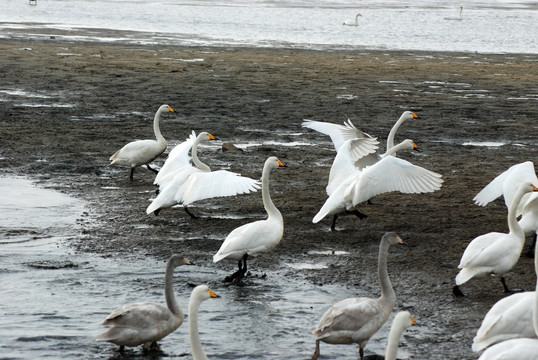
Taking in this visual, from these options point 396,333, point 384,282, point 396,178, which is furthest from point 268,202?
point 396,333

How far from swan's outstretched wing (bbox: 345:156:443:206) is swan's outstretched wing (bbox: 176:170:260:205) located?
1175 millimetres

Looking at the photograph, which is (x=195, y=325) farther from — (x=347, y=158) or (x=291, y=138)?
(x=291, y=138)

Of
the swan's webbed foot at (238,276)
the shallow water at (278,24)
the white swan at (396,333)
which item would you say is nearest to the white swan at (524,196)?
the swan's webbed foot at (238,276)

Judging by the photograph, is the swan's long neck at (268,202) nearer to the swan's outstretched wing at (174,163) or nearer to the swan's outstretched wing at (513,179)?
the swan's outstretched wing at (174,163)

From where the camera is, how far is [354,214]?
10.2 metres

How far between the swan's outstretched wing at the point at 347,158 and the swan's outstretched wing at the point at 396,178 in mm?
484

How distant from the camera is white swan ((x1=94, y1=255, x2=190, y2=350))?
20.4ft

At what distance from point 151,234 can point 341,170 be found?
2.41 meters

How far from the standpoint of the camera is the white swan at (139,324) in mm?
6219

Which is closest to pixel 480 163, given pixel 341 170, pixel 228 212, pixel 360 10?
pixel 341 170

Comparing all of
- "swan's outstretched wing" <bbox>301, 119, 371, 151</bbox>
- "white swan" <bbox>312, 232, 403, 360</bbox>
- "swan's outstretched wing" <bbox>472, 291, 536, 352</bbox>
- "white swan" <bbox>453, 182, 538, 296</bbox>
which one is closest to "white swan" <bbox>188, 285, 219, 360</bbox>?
"white swan" <bbox>312, 232, 403, 360</bbox>

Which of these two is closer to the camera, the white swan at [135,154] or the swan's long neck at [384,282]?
the swan's long neck at [384,282]

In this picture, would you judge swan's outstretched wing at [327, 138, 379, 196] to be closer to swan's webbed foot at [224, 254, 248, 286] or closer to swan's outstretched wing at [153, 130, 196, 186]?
swan's outstretched wing at [153, 130, 196, 186]

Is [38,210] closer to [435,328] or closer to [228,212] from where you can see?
[228,212]
